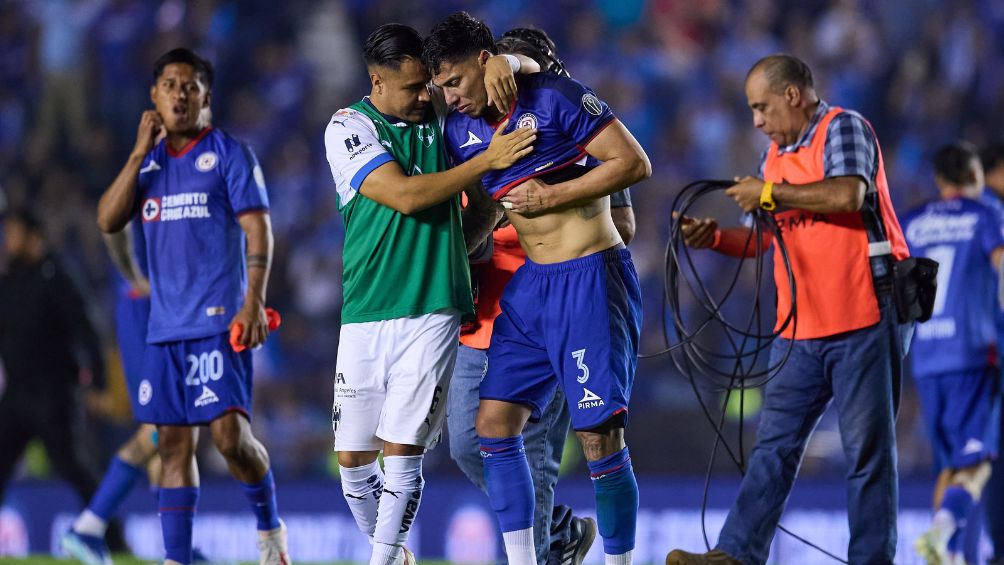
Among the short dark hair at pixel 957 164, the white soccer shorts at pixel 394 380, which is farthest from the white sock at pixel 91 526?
Answer: the short dark hair at pixel 957 164

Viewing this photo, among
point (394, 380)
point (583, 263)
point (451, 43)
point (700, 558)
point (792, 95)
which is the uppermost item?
point (451, 43)

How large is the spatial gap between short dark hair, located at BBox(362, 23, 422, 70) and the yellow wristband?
5.44 ft

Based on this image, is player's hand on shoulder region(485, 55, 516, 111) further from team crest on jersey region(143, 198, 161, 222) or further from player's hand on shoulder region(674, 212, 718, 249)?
team crest on jersey region(143, 198, 161, 222)

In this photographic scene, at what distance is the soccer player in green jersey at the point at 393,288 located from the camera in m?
5.36

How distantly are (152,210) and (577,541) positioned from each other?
9.11ft

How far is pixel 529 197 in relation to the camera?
17.3ft

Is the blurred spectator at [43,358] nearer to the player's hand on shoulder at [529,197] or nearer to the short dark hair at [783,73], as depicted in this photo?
the player's hand on shoulder at [529,197]

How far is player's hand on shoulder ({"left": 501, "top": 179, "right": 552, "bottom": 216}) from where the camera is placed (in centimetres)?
526

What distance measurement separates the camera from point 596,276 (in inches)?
209

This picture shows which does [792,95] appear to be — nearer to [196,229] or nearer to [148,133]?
[196,229]

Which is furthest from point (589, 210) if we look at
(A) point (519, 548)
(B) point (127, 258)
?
(B) point (127, 258)

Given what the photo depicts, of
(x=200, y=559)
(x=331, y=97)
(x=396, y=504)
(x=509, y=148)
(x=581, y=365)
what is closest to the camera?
(x=509, y=148)

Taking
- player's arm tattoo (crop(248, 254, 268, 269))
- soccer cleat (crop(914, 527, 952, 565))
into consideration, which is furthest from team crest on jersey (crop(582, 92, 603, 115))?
soccer cleat (crop(914, 527, 952, 565))

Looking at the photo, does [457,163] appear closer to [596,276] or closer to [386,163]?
[386,163]
